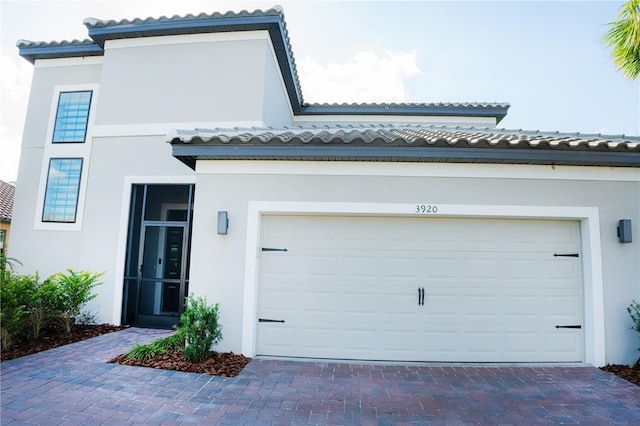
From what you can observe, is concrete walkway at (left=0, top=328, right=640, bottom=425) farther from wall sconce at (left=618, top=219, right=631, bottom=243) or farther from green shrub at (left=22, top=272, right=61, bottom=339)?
wall sconce at (left=618, top=219, right=631, bottom=243)

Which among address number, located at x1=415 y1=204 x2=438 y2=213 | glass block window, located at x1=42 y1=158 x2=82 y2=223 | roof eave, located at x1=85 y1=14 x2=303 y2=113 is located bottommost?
address number, located at x1=415 y1=204 x2=438 y2=213

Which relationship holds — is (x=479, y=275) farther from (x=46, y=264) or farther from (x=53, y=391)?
(x=46, y=264)

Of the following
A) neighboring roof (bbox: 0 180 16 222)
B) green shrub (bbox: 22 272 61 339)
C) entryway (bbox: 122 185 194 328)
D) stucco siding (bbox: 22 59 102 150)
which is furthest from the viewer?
neighboring roof (bbox: 0 180 16 222)

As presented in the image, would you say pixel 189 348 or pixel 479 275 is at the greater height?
pixel 479 275

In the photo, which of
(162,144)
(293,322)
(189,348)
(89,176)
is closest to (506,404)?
(293,322)

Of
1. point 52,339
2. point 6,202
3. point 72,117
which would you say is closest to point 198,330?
point 52,339

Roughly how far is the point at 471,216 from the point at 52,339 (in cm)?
864

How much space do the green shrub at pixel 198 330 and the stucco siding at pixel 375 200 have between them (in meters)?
0.34

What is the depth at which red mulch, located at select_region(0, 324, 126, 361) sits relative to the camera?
5900 mm

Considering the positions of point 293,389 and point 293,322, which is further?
point 293,322

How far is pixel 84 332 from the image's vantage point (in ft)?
24.3

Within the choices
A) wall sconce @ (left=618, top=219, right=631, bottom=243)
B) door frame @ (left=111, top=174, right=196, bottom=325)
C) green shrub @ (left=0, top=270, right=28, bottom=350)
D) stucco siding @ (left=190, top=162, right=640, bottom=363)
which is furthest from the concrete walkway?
door frame @ (left=111, top=174, right=196, bottom=325)

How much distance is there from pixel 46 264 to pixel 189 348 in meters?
6.47

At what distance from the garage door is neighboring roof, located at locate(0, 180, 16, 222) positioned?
15742mm
